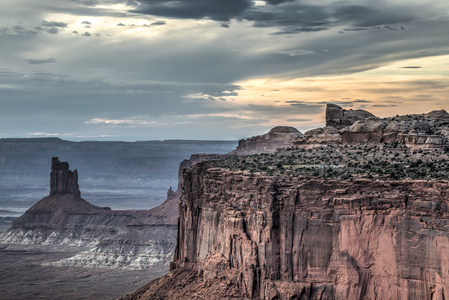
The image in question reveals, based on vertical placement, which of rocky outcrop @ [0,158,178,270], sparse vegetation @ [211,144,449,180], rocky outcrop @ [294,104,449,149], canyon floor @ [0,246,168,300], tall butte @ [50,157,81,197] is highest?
rocky outcrop @ [294,104,449,149]

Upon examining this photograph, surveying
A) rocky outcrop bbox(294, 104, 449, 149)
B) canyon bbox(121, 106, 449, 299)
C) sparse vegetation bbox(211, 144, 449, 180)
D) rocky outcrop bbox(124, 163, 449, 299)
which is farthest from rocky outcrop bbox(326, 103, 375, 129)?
rocky outcrop bbox(124, 163, 449, 299)

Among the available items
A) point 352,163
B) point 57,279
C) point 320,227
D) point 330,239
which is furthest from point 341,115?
point 57,279

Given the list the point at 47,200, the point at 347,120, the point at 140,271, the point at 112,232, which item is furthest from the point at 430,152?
the point at 47,200

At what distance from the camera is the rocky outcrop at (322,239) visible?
146ft

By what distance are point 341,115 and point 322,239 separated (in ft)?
115

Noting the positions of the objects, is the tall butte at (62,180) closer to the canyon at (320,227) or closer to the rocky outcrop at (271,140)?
the rocky outcrop at (271,140)

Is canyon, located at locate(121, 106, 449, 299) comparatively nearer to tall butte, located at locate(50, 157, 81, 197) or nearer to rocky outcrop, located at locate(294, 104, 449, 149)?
rocky outcrop, located at locate(294, 104, 449, 149)

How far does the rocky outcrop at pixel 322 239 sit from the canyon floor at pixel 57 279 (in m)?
63.3

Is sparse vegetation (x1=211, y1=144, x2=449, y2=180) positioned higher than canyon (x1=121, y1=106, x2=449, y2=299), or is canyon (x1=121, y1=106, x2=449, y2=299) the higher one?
sparse vegetation (x1=211, y1=144, x2=449, y2=180)

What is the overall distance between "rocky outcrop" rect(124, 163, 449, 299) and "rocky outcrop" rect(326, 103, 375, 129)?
26252 mm

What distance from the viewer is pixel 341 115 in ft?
269

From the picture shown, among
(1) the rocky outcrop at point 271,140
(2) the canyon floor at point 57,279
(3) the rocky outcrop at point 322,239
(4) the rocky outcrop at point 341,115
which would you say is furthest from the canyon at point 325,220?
(1) the rocky outcrop at point 271,140

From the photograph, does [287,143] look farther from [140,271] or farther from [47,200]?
[47,200]

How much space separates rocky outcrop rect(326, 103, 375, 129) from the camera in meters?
80.8
